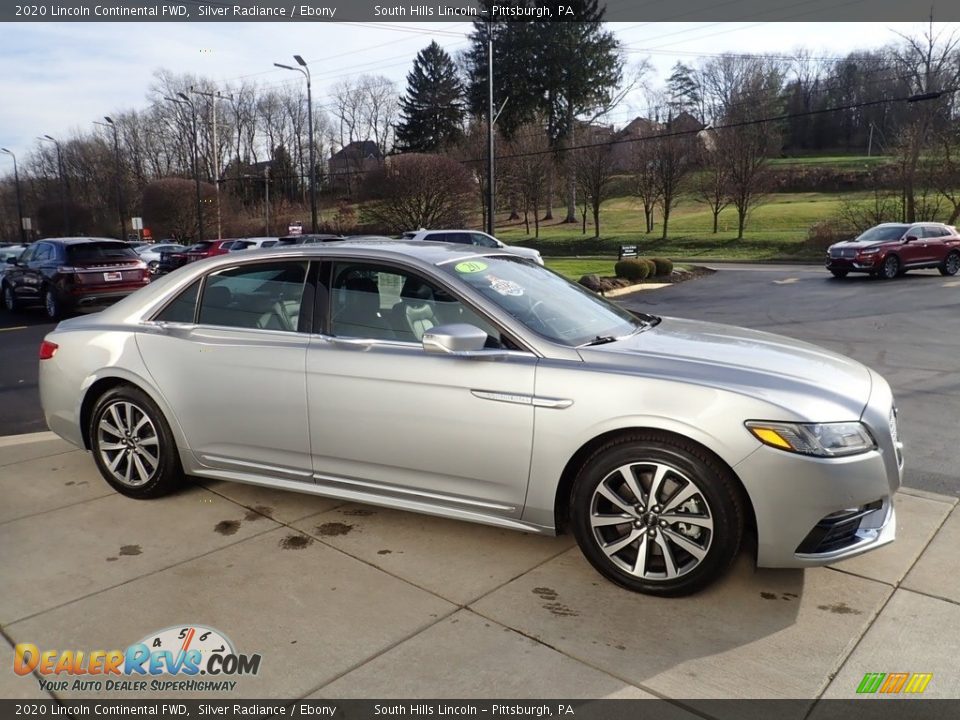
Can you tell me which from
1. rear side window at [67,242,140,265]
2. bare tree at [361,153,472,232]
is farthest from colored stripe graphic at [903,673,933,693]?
bare tree at [361,153,472,232]

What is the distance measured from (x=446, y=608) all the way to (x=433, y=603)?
0.23 feet

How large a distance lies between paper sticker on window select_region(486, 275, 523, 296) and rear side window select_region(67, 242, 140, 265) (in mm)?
13146

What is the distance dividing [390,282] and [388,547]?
1.39 meters

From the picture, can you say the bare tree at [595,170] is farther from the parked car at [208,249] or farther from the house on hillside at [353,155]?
the house on hillside at [353,155]

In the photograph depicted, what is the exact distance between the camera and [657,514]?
3113 mm

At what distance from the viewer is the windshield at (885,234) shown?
21.5 m

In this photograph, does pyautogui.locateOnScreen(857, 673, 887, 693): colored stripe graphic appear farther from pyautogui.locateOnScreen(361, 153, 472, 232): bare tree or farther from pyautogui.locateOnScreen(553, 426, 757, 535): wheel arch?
pyautogui.locateOnScreen(361, 153, 472, 232): bare tree

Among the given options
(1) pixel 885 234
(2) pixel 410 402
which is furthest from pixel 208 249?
(2) pixel 410 402

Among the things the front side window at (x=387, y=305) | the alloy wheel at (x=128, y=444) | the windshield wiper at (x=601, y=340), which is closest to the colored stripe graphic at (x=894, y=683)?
the windshield wiper at (x=601, y=340)

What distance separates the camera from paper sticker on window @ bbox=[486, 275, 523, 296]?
3.73 meters

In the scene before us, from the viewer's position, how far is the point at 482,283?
3725mm

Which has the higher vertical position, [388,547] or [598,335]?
[598,335]

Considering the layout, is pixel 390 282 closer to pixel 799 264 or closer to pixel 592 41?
pixel 799 264

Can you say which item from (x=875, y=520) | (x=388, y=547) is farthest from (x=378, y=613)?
(x=875, y=520)
